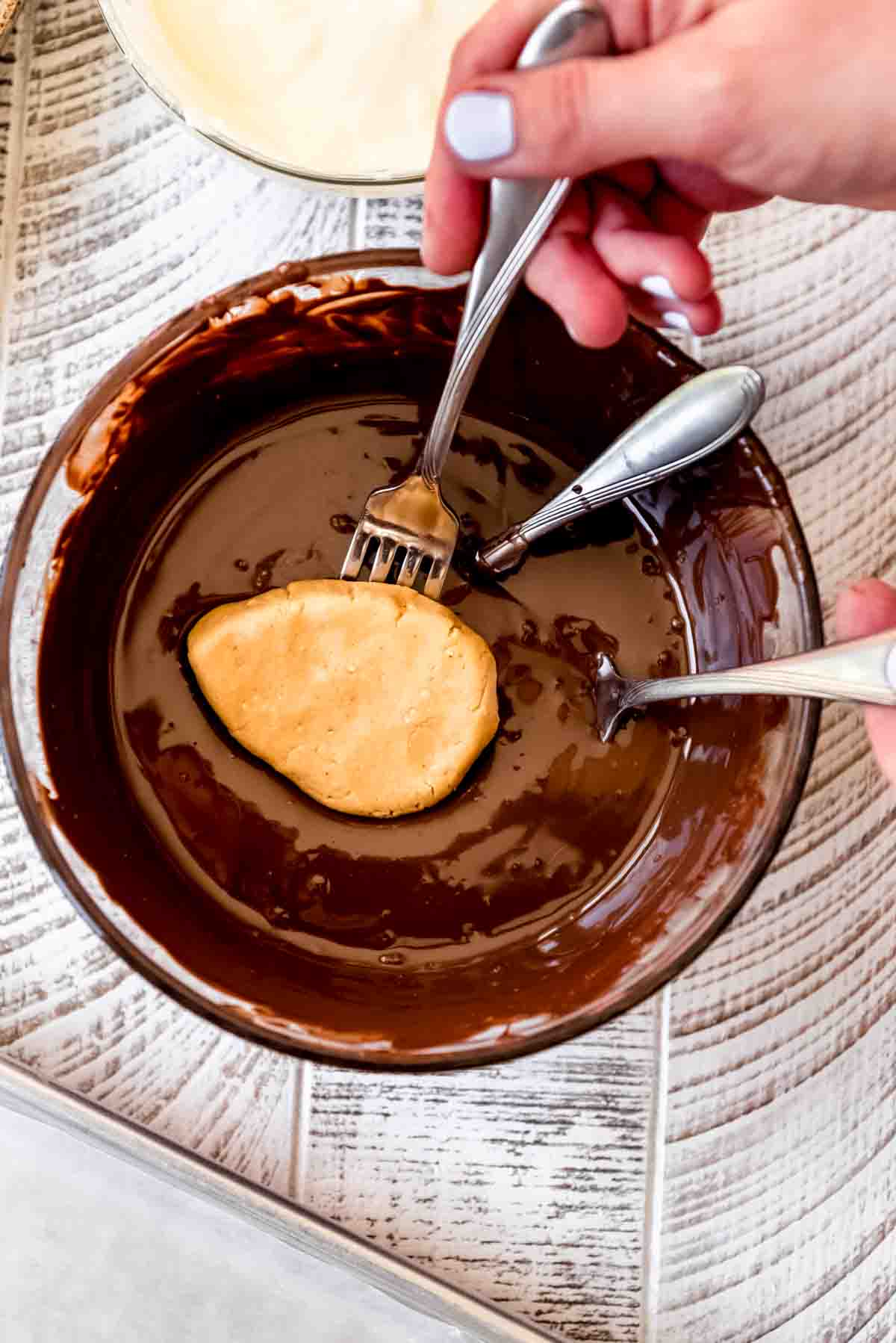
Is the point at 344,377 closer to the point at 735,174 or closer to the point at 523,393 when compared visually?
the point at 523,393

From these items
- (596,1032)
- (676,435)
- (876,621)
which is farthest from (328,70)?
(596,1032)

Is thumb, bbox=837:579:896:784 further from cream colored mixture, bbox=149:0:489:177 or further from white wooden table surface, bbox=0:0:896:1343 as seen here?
cream colored mixture, bbox=149:0:489:177

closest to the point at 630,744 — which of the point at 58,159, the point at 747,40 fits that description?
the point at 747,40

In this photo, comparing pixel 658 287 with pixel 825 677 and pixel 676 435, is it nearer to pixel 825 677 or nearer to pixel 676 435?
pixel 676 435

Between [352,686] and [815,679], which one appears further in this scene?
[352,686]

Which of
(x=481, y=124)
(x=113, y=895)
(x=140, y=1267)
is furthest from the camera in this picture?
(x=140, y=1267)

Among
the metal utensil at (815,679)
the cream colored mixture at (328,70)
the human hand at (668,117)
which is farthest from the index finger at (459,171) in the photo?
the metal utensil at (815,679)

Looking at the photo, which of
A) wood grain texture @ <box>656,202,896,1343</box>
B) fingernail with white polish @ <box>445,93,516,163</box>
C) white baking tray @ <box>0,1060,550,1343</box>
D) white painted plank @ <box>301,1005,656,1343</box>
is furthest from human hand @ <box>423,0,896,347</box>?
white baking tray @ <box>0,1060,550,1343</box>
